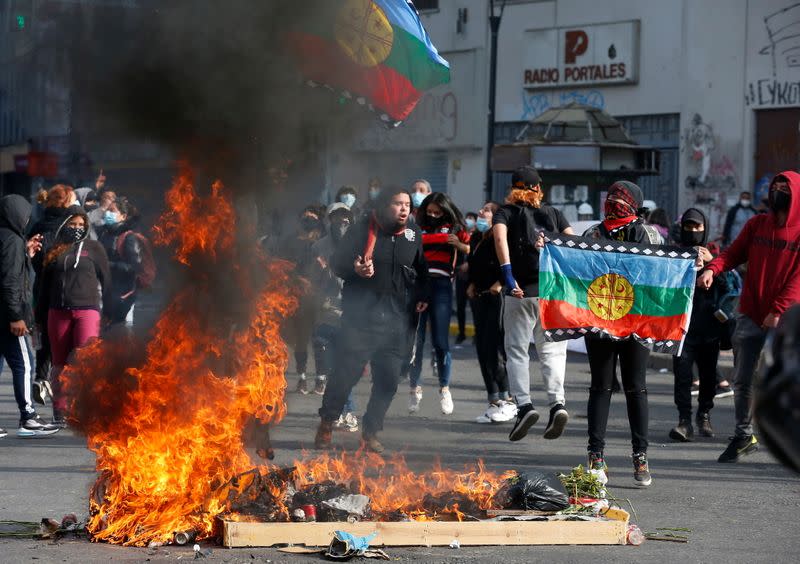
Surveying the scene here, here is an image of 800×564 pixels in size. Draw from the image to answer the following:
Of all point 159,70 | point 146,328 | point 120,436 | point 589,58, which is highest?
point 589,58

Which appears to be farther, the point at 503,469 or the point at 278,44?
the point at 503,469

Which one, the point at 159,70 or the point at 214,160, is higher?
the point at 159,70

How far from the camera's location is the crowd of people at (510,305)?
764cm

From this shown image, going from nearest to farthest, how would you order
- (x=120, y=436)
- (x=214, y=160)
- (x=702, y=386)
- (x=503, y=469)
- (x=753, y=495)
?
(x=120, y=436)
(x=214, y=160)
(x=753, y=495)
(x=503, y=469)
(x=702, y=386)

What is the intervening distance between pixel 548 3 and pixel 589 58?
5.22 feet

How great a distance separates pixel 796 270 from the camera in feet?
25.0

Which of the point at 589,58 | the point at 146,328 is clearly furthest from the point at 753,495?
the point at 589,58

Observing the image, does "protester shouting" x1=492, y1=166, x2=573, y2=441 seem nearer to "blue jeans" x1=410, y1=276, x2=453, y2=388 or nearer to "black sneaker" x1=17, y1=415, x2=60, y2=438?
"blue jeans" x1=410, y1=276, x2=453, y2=388

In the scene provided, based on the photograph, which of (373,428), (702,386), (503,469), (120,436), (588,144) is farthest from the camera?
(588,144)

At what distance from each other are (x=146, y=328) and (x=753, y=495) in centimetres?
366

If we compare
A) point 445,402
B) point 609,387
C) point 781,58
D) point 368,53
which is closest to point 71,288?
point 368,53

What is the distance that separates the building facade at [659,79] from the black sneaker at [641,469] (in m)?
12.7

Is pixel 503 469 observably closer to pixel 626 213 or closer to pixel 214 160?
pixel 626 213

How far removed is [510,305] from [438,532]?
3.44 m
